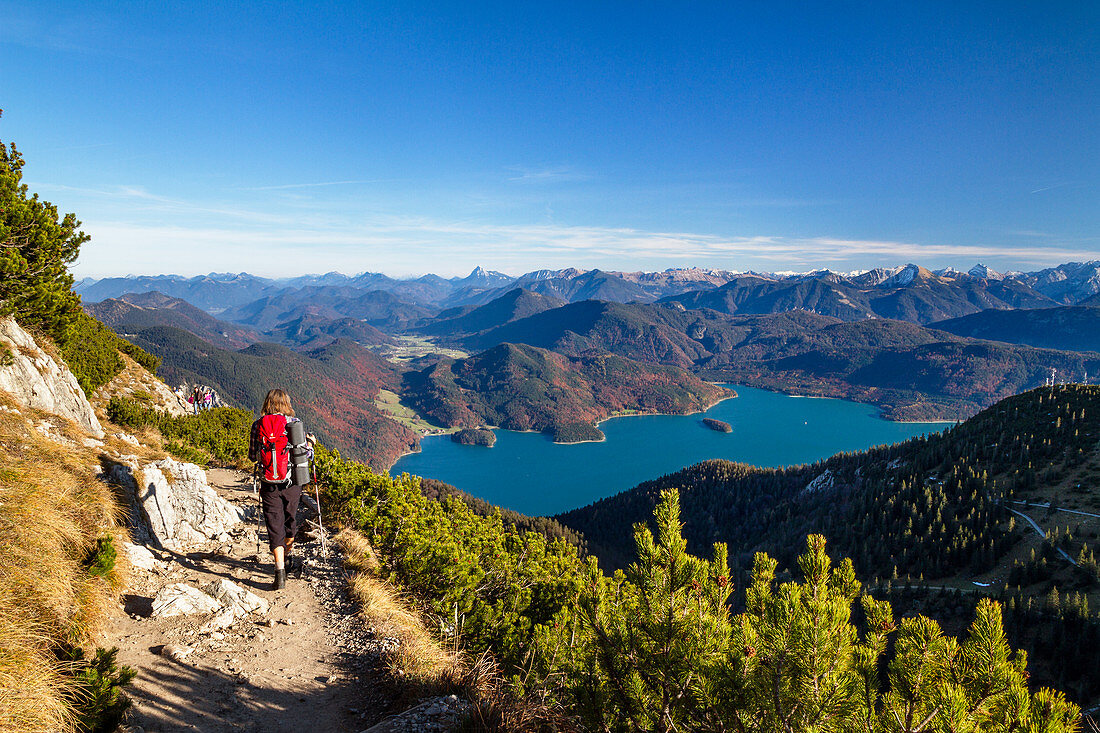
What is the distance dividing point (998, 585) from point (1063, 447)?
3740 cm

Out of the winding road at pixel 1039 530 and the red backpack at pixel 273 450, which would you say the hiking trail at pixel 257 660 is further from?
the winding road at pixel 1039 530

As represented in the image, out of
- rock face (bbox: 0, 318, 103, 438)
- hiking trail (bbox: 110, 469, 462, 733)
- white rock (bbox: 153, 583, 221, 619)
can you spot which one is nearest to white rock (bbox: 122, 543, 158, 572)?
hiking trail (bbox: 110, 469, 462, 733)

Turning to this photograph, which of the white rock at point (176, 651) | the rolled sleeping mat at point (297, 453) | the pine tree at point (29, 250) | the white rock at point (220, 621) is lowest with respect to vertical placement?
the white rock at point (220, 621)

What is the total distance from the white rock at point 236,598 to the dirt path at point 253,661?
6.7 inches

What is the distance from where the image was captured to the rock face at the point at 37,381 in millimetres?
12719

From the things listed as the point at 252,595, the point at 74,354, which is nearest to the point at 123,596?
the point at 252,595

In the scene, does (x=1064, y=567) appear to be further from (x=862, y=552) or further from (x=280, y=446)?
(x=280, y=446)

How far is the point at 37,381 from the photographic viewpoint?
44.3ft

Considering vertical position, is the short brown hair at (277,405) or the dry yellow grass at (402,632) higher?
the short brown hair at (277,405)

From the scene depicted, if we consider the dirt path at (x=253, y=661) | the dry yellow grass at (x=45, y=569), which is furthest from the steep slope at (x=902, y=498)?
the dry yellow grass at (x=45, y=569)

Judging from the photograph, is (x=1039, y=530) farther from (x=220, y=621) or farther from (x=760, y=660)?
(x=220, y=621)

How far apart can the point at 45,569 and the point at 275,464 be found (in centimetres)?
258

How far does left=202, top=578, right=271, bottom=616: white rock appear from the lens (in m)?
7.05

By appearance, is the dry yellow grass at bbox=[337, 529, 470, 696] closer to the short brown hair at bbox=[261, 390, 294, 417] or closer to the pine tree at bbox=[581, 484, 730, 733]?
the pine tree at bbox=[581, 484, 730, 733]
